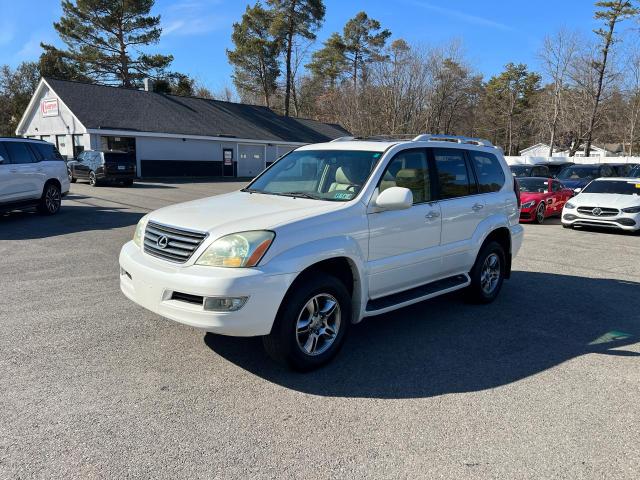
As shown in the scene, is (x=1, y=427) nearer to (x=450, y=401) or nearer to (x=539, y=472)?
(x=450, y=401)

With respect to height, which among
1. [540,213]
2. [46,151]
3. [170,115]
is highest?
[170,115]

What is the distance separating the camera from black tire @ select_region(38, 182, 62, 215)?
1227cm

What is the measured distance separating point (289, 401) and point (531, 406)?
70.9 inches

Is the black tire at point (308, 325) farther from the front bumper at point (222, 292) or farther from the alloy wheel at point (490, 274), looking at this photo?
the alloy wheel at point (490, 274)

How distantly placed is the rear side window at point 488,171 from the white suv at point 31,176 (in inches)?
400

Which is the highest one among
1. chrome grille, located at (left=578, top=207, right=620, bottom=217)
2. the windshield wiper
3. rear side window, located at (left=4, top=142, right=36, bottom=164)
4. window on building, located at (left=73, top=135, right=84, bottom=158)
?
window on building, located at (left=73, top=135, right=84, bottom=158)

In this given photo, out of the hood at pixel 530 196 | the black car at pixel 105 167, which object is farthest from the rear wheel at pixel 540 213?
the black car at pixel 105 167

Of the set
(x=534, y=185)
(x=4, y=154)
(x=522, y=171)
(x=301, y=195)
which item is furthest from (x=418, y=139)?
(x=522, y=171)

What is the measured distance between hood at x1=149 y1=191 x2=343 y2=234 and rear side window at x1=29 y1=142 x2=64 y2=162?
9.58 metres

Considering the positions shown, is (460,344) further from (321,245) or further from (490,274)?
(321,245)

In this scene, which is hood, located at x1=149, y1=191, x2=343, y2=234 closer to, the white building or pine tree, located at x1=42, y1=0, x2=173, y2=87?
the white building

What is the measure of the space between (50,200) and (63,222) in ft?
4.54

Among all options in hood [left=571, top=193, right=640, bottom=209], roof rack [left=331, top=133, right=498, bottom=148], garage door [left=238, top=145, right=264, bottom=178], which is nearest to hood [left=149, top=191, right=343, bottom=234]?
roof rack [left=331, top=133, right=498, bottom=148]

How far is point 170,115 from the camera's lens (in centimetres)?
3347
